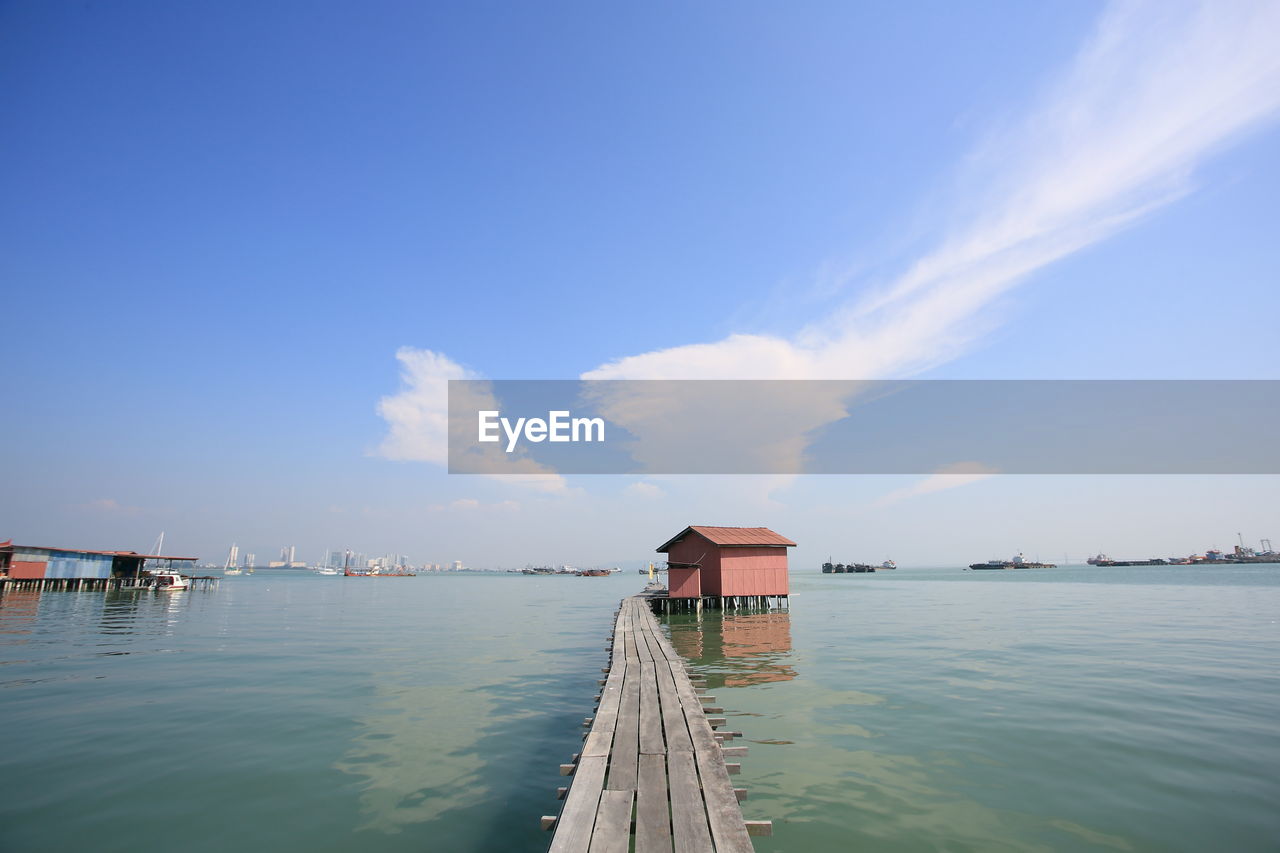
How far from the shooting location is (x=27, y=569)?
54.4 m

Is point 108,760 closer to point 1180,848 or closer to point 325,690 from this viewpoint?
point 325,690

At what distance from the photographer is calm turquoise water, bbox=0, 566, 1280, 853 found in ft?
26.4

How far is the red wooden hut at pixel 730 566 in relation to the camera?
1503 inches

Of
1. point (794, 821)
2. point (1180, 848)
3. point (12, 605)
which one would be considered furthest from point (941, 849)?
point (12, 605)

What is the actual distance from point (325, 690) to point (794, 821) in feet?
46.8

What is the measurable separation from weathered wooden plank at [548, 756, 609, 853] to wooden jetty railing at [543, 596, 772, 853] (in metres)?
0.01

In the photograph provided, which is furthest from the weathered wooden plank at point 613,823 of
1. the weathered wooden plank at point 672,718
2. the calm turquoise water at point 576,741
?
the calm turquoise water at point 576,741

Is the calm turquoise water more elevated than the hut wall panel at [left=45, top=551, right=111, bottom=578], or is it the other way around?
the hut wall panel at [left=45, top=551, right=111, bottom=578]

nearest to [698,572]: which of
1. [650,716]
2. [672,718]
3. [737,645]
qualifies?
[737,645]

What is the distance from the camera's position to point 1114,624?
3173 cm

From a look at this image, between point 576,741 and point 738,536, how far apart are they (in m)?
29.8

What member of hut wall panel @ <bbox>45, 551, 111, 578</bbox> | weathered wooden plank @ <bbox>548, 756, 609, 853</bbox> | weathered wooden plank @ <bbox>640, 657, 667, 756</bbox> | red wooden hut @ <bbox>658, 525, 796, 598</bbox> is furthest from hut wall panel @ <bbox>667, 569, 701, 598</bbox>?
hut wall panel @ <bbox>45, 551, 111, 578</bbox>

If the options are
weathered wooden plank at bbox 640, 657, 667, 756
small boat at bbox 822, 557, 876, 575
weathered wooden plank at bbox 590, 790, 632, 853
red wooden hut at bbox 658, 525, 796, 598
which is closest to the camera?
weathered wooden plank at bbox 590, 790, 632, 853

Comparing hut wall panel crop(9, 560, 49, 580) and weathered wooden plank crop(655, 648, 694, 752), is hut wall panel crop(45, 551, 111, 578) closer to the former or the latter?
hut wall panel crop(9, 560, 49, 580)
